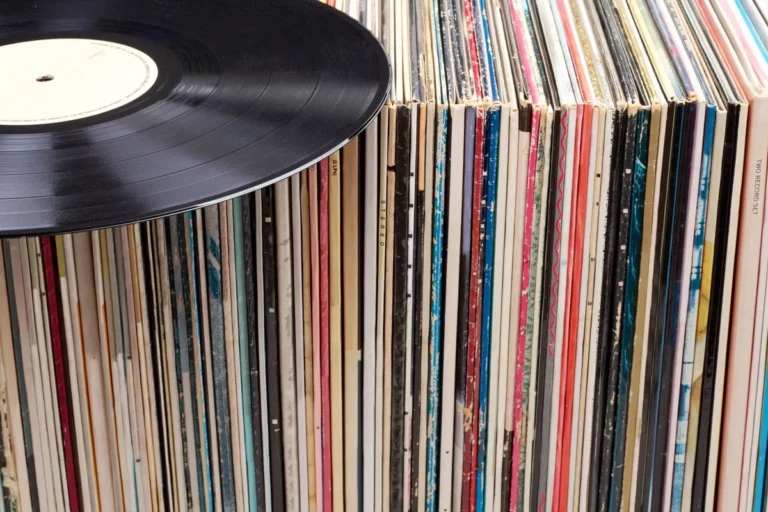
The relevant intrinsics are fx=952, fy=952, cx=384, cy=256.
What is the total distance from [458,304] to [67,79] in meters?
0.42

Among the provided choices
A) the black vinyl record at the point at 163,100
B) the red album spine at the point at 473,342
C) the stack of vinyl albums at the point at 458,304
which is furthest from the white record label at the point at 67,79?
the red album spine at the point at 473,342

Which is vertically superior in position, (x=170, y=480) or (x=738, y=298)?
(x=738, y=298)

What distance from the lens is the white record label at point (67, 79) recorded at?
2.53 ft

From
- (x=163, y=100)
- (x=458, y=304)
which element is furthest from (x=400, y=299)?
(x=163, y=100)

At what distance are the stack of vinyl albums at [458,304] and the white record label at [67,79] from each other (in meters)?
0.14

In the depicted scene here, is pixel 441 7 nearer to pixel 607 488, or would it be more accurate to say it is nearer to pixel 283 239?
pixel 283 239

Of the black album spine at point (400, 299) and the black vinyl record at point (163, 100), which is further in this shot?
the black album spine at point (400, 299)

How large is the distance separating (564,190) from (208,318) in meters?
0.36

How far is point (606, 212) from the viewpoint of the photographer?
886 mm

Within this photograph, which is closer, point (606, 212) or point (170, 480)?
point (606, 212)

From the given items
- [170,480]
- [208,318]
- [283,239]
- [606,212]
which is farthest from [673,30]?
[170,480]

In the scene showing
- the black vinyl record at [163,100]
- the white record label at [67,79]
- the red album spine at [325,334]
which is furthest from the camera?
the red album spine at [325,334]

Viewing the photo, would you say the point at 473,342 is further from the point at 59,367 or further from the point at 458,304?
the point at 59,367

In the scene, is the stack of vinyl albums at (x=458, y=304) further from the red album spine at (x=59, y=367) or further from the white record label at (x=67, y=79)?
the white record label at (x=67, y=79)
